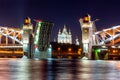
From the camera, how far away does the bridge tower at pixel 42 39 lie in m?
182

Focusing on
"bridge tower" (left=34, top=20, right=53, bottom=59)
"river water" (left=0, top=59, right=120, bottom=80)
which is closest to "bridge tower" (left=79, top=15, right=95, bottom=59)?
"bridge tower" (left=34, top=20, right=53, bottom=59)

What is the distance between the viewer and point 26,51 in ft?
652

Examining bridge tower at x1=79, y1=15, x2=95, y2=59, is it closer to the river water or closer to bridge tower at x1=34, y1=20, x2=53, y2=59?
bridge tower at x1=34, y1=20, x2=53, y2=59

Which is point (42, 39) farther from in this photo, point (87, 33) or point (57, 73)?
point (57, 73)

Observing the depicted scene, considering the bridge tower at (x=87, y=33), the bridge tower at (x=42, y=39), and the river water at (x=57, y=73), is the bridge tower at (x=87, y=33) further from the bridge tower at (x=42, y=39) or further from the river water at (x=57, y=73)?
the river water at (x=57, y=73)

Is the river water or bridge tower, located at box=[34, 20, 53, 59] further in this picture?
bridge tower, located at box=[34, 20, 53, 59]

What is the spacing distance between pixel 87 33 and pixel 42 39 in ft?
62.3

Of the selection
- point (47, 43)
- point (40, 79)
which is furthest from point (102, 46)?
point (40, 79)

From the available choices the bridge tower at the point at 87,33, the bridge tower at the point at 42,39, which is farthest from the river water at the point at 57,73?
the bridge tower at the point at 87,33

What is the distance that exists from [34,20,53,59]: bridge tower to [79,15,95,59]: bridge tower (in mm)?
15334

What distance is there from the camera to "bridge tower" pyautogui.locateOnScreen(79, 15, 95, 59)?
187 metres

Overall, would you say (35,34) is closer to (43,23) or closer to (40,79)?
(43,23)

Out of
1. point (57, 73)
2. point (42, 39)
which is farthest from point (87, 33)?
point (57, 73)

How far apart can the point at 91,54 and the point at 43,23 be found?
78.2ft
